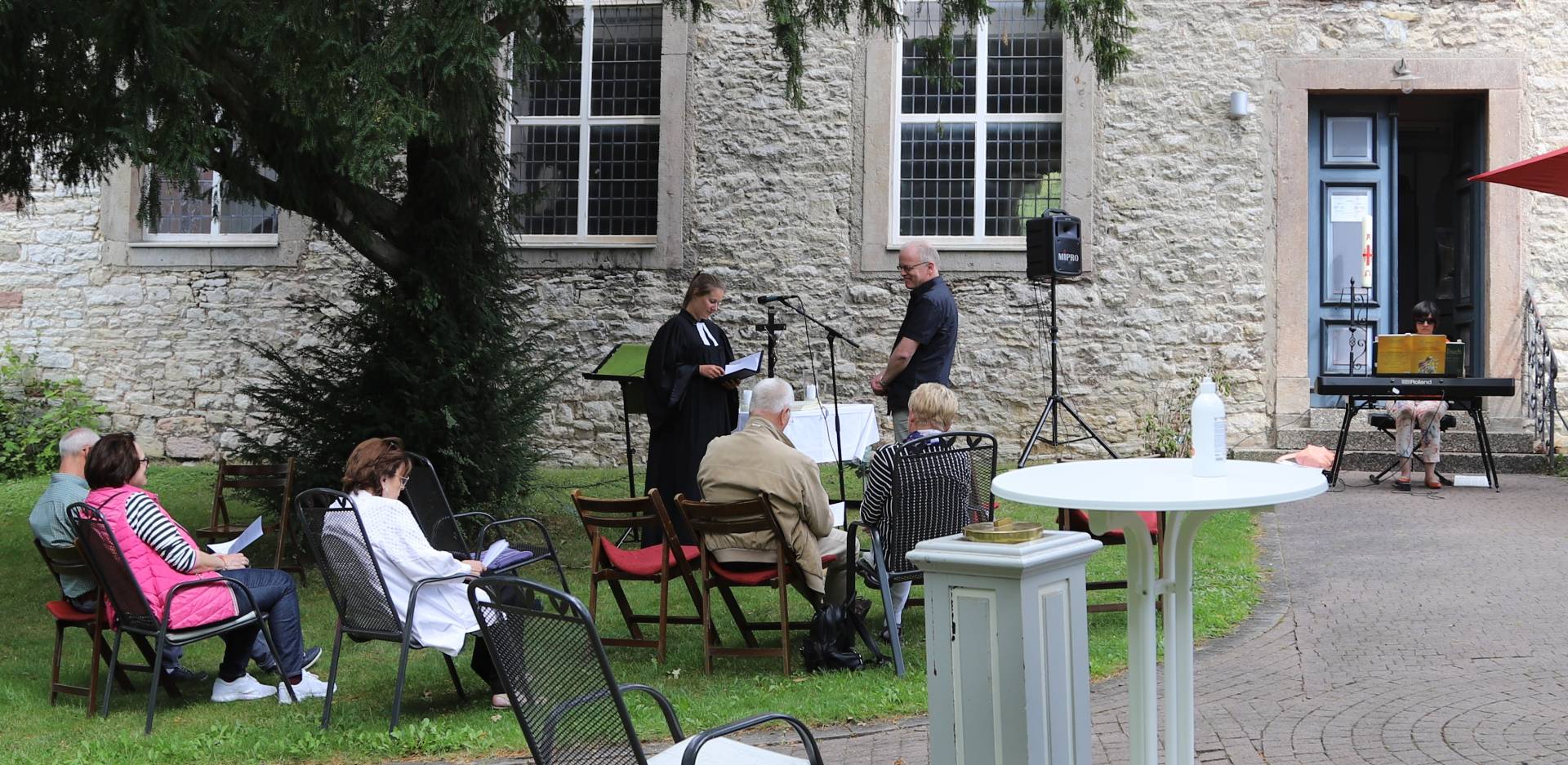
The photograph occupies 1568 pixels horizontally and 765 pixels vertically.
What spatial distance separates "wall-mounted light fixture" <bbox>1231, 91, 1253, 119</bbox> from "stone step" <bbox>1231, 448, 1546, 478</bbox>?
2.76 m

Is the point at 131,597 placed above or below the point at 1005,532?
below

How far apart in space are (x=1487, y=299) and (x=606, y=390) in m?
7.32

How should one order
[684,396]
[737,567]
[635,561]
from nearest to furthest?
[737,567] → [635,561] → [684,396]

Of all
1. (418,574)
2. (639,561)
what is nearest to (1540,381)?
(639,561)

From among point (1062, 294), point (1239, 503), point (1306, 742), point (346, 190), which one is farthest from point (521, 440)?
point (1239, 503)

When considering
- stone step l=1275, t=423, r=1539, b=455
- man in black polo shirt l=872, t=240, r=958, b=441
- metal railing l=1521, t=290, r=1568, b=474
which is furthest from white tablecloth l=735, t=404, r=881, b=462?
metal railing l=1521, t=290, r=1568, b=474

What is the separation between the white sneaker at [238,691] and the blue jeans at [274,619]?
0.04m

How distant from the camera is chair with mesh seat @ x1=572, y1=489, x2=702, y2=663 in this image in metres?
5.44

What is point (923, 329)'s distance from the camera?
7406mm

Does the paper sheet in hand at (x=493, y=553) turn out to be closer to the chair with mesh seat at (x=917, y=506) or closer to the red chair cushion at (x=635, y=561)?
the red chair cushion at (x=635, y=561)

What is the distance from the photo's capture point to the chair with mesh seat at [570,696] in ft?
9.73

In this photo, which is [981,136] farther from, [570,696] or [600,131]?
[570,696]

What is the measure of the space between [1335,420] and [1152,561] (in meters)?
8.67

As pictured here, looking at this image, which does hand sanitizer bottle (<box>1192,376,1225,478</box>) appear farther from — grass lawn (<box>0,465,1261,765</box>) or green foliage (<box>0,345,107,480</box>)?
green foliage (<box>0,345,107,480</box>)
